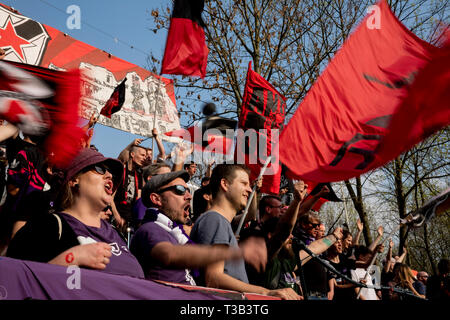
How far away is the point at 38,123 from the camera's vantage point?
257 centimetres

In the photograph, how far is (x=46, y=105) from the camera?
8.63 ft

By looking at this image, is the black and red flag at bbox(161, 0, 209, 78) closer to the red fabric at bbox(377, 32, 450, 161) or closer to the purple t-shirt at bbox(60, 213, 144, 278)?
the red fabric at bbox(377, 32, 450, 161)

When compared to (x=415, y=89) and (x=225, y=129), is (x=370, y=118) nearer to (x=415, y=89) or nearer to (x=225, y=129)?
(x=415, y=89)

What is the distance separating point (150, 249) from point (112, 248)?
8.8 inches

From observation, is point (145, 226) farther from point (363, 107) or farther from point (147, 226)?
point (363, 107)

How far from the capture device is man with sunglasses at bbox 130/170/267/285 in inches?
87.2

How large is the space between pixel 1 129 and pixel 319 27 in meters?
13.6

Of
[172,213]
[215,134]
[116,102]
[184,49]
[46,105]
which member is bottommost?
[172,213]

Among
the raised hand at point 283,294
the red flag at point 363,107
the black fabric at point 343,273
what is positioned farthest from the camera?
the black fabric at point 343,273

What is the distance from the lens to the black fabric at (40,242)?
7.52 ft

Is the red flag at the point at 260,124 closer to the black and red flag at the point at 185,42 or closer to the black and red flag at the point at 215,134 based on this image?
the black and red flag at the point at 215,134

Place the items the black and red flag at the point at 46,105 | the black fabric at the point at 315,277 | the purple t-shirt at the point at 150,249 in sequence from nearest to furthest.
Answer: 1. the black and red flag at the point at 46,105
2. the purple t-shirt at the point at 150,249
3. the black fabric at the point at 315,277

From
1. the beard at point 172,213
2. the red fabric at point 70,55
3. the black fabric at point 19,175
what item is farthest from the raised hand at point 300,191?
the red fabric at point 70,55

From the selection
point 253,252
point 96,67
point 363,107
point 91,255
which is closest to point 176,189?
point 253,252
